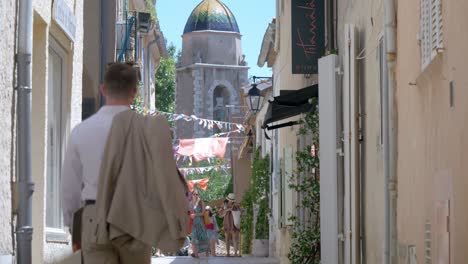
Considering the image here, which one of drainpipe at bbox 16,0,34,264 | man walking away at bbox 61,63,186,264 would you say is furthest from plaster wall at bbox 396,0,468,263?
drainpipe at bbox 16,0,34,264

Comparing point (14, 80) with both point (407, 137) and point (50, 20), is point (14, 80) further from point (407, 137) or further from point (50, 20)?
point (407, 137)

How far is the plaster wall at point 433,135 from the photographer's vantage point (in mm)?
6504

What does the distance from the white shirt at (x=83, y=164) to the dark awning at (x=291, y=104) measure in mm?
8280

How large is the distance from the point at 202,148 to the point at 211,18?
137 feet

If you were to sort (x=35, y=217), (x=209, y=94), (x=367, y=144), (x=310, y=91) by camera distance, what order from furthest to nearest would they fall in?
(x=209, y=94), (x=310, y=91), (x=367, y=144), (x=35, y=217)

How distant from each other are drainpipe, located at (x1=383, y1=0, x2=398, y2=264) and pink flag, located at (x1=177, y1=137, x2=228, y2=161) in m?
28.3

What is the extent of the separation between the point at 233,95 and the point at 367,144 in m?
66.9

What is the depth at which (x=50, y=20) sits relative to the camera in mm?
10570

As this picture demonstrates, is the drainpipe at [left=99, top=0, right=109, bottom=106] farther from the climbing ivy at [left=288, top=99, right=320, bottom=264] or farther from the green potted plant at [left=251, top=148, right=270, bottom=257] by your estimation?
the green potted plant at [left=251, top=148, right=270, bottom=257]

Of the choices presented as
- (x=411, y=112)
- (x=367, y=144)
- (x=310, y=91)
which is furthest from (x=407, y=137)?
(x=310, y=91)

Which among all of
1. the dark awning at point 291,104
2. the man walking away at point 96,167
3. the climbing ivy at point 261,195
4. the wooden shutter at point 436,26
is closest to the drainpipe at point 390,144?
the wooden shutter at point 436,26

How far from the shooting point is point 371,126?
444 inches

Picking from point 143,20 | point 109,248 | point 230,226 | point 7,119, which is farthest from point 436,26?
point 230,226

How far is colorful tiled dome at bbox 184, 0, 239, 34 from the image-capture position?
3147 inches
